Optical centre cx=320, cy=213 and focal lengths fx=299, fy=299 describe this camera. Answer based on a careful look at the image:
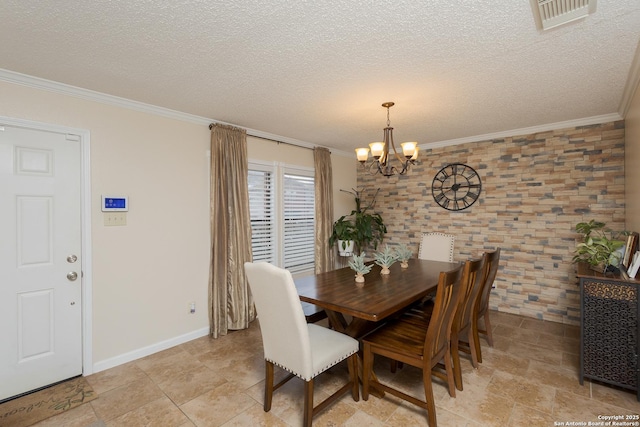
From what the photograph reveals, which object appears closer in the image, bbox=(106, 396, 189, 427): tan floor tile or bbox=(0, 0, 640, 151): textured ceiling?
bbox=(0, 0, 640, 151): textured ceiling

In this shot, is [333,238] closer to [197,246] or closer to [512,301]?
[197,246]

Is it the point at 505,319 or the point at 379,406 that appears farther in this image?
the point at 505,319

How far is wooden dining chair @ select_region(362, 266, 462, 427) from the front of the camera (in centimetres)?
185

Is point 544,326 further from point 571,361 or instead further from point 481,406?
point 481,406

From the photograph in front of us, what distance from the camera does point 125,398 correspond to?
2.24m

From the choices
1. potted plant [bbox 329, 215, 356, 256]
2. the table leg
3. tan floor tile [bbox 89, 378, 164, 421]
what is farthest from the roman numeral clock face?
tan floor tile [bbox 89, 378, 164, 421]

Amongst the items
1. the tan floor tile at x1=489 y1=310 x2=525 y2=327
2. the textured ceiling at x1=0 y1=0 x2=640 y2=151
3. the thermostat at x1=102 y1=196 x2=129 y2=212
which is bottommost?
the tan floor tile at x1=489 y1=310 x2=525 y2=327

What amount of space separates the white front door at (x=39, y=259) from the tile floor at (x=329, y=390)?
40 centimetres

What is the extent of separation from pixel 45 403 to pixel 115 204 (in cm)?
157

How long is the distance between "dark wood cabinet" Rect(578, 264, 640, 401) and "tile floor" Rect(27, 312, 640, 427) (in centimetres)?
14

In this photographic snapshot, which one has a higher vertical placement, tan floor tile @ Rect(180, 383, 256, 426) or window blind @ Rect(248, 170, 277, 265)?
window blind @ Rect(248, 170, 277, 265)

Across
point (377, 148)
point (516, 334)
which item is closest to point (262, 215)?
point (377, 148)

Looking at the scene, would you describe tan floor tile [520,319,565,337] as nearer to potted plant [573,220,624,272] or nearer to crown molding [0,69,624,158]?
potted plant [573,220,624,272]

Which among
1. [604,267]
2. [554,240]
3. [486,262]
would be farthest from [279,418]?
[554,240]
